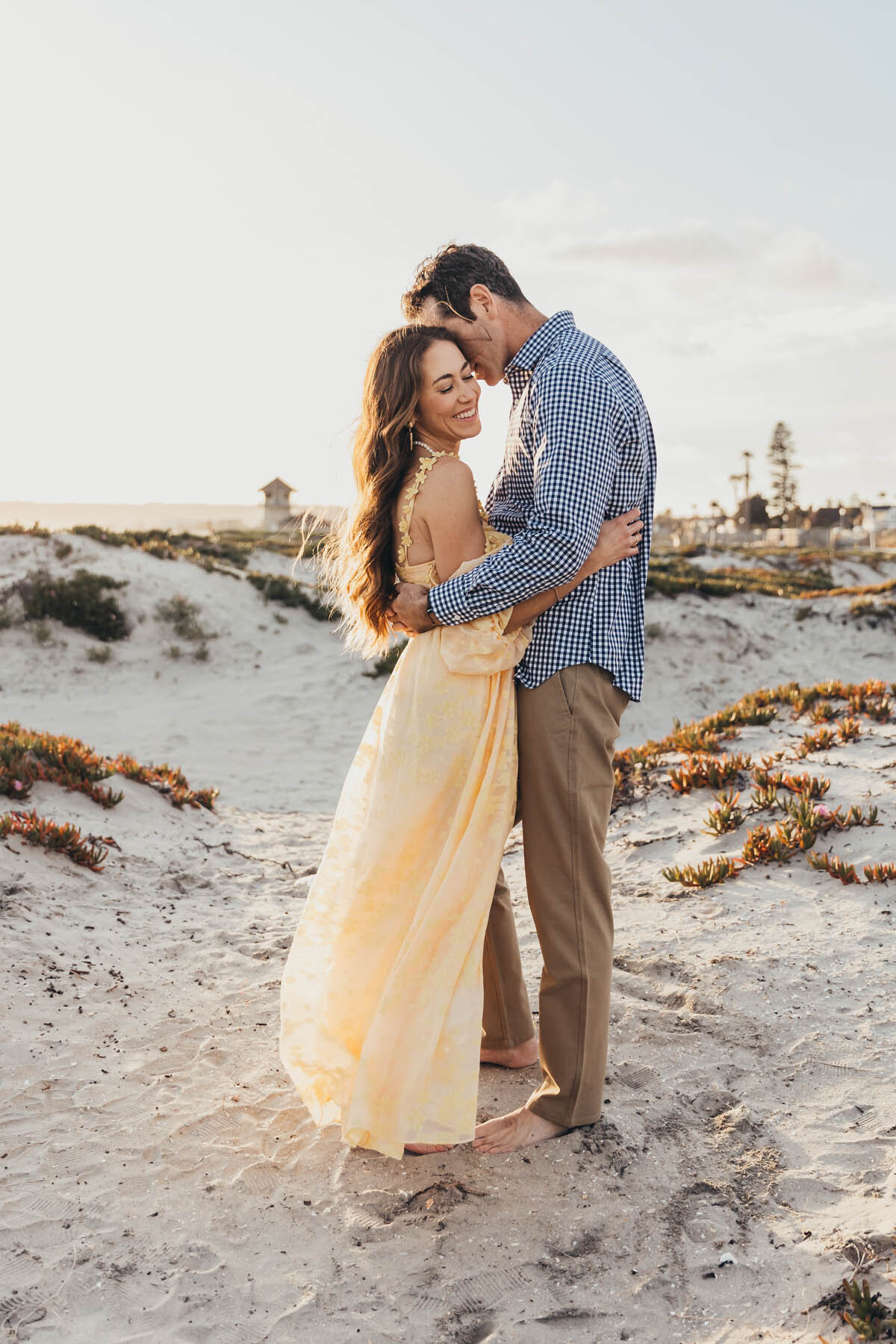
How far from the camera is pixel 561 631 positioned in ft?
10.2

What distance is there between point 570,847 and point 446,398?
1.48 m

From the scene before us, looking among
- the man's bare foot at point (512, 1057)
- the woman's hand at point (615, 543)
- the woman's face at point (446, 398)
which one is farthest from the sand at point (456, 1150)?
the woman's face at point (446, 398)

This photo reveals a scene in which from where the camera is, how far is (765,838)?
19.9 feet

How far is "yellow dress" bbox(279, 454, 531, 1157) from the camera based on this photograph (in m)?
3.07

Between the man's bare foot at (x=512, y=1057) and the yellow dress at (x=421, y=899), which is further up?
the yellow dress at (x=421, y=899)

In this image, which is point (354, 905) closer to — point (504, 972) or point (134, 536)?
point (504, 972)

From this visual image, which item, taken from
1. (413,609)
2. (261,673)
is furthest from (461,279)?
(261,673)

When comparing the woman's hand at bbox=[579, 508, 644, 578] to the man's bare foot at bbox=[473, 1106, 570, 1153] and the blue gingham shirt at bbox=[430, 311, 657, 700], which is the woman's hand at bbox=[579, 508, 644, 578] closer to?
the blue gingham shirt at bbox=[430, 311, 657, 700]

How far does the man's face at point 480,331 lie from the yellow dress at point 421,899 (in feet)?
1.35

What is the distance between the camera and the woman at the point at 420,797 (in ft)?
10.1

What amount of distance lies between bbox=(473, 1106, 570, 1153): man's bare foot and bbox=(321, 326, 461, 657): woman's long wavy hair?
1741mm

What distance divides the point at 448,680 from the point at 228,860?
177 inches

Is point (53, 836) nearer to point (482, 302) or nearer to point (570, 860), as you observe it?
point (570, 860)

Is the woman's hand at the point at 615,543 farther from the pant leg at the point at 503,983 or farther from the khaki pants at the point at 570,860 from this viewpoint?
the pant leg at the point at 503,983
